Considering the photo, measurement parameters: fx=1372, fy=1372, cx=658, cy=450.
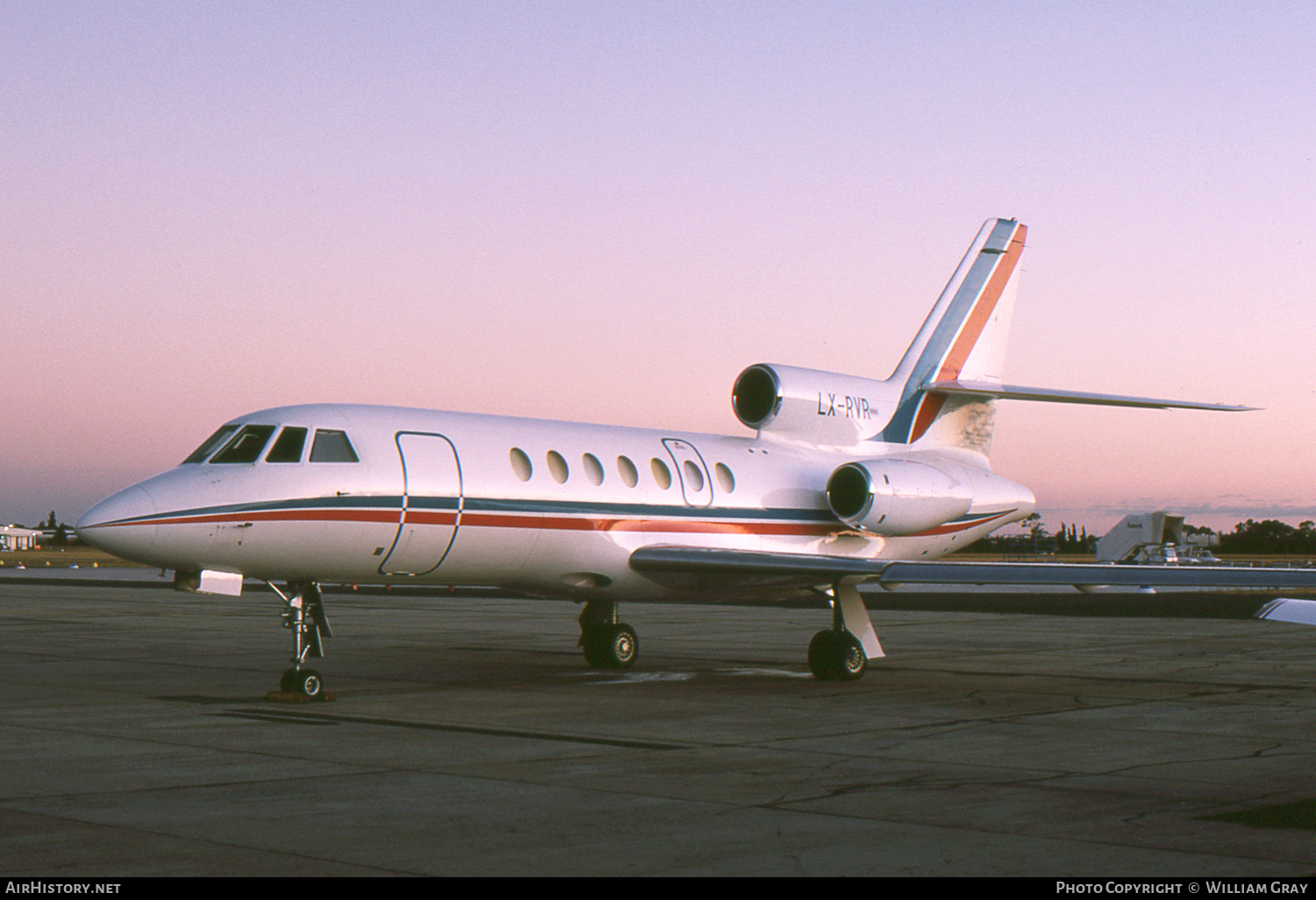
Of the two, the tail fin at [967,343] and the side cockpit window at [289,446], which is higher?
the tail fin at [967,343]

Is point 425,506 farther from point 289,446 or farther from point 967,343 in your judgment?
point 967,343

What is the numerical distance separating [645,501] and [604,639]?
2.34 m

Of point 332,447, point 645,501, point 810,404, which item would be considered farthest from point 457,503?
point 810,404

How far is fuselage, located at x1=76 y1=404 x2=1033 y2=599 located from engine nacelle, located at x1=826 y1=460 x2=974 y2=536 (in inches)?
18.8

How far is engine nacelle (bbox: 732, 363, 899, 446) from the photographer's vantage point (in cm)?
1919

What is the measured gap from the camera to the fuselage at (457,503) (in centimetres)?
1320

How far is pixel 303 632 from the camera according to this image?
13.9m

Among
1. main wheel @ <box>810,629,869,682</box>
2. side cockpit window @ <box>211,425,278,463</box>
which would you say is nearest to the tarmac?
main wheel @ <box>810,629,869,682</box>

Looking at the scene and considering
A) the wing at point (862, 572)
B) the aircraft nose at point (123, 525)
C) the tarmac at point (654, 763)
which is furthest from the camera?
the wing at point (862, 572)

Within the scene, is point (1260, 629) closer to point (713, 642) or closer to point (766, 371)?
point (713, 642)

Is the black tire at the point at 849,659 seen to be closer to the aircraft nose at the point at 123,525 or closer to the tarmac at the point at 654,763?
the tarmac at the point at 654,763

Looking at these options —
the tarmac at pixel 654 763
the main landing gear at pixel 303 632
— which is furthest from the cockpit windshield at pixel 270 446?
the tarmac at pixel 654 763

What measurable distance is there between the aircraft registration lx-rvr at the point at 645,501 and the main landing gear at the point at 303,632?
1.0 inches
